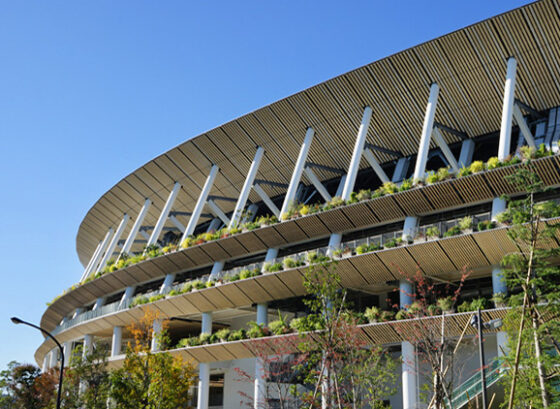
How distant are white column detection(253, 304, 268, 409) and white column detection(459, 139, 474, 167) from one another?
14.0 meters

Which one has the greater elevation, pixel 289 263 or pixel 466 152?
pixel 466 152

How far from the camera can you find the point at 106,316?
1725 inches

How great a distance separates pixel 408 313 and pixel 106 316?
24950mm

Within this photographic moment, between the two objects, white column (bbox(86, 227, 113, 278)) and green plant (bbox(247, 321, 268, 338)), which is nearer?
green plant (bbox(247, 321, 268, 338))

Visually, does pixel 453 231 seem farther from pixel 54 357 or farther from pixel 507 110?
pixel 54 357

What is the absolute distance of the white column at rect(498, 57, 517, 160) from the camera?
2791 centimetres

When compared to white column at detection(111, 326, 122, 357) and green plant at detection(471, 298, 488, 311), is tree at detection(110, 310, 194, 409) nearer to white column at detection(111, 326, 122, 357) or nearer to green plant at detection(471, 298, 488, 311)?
green plant at detection(471, 298, 488, 311)

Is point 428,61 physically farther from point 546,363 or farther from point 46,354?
point 46,354

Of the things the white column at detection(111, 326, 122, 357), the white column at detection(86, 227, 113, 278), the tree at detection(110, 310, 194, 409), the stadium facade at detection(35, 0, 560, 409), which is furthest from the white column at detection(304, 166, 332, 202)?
the white column at detection(86, 227, 113, 278)

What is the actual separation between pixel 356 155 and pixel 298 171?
390 cm

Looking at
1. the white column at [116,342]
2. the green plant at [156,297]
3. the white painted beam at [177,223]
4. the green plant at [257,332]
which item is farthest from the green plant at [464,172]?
the white column at [116,342]

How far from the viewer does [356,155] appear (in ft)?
110

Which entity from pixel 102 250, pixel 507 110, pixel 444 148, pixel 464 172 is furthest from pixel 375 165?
pixel 102 250

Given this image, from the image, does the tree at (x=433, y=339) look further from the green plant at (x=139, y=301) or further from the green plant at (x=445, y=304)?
the green plant at (x=139, y=301)
